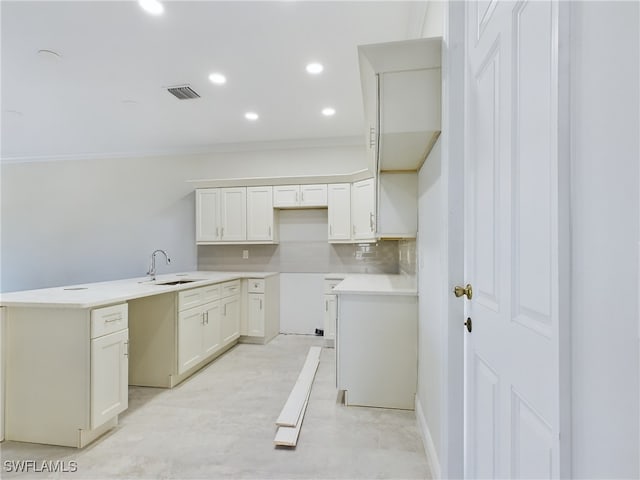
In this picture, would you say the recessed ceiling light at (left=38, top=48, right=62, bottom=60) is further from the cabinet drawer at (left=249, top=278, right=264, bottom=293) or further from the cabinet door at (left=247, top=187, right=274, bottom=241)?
the cabinet drawer at (left=249, top=278, right=264, bottom=293)

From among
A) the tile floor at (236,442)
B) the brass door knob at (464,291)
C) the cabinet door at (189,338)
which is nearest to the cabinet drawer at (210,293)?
the cabinet door at (189,338)

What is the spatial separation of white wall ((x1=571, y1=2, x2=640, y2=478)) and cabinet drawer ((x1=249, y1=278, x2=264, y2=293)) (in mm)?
3906

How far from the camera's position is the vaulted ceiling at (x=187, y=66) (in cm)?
220

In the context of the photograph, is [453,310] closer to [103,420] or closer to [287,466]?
[287,466]

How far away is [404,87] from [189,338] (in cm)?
278

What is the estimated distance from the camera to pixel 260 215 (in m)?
4.46

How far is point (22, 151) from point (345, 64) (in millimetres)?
5676

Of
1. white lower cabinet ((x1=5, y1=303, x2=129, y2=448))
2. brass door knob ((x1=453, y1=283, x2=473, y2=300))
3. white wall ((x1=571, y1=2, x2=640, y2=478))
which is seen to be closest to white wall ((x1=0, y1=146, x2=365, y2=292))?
white lower cabinet ((x1=5, y1=303, x2=129, y2=448))

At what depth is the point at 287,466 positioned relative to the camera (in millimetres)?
1778

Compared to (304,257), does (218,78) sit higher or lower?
higher

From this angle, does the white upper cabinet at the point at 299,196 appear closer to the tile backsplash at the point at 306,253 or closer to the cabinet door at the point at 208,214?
the tile backsplash at the point at 306,253

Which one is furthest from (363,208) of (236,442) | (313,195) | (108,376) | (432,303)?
(108,376)

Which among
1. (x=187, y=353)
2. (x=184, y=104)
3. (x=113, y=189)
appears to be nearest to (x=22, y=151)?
(x=113, y=189)

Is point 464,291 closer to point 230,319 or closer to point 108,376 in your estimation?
point 108,376
